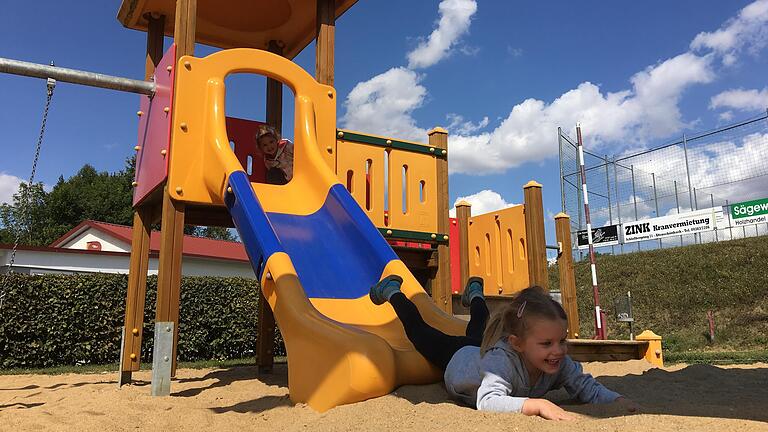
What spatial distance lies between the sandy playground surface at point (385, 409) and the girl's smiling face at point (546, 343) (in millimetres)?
202

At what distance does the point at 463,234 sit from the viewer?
660 cm

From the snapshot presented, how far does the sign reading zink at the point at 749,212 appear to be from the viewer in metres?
12.8

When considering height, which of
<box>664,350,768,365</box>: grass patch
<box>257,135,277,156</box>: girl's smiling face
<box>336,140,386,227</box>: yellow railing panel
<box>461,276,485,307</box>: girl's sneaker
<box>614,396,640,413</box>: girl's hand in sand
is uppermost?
<box>257,135,277,156</box>: girl's smiling face

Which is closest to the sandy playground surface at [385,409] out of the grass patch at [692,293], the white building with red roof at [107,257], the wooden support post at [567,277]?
the wooden support post at [567,277]

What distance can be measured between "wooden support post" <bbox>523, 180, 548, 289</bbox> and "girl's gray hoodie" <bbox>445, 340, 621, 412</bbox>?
334cm

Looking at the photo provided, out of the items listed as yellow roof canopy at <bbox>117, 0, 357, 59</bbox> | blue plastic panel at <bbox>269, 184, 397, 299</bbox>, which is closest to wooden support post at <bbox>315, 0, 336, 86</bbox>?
yellow roof canopy at <bbox>117, 0, 357, 59</bbox>

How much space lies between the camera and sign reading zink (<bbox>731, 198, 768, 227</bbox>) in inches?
502

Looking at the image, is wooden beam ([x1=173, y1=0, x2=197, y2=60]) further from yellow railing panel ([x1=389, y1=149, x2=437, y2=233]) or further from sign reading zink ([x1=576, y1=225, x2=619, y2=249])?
sign reading zink ([x1=576, y1=225, x2=619, y2=249])

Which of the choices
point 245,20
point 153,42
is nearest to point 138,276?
point 153,42

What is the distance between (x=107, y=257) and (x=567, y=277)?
11.9 m

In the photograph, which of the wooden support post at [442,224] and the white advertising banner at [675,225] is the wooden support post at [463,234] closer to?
the wooden support post at [442,224]

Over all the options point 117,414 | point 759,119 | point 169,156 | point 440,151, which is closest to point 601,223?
point 759,119

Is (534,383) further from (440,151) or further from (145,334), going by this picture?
(145,334)

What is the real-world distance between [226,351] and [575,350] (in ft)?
21.6
